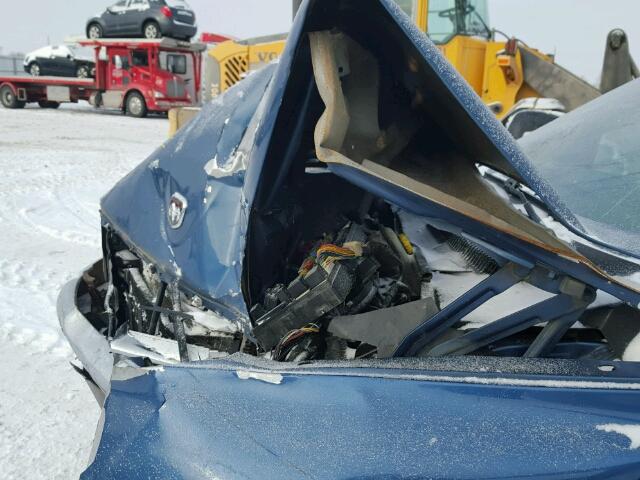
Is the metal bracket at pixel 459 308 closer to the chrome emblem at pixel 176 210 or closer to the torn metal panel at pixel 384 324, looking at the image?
the torn metal panel at pixel 384 324

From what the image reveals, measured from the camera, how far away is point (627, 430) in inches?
39.3

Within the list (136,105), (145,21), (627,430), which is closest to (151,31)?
(145,21)

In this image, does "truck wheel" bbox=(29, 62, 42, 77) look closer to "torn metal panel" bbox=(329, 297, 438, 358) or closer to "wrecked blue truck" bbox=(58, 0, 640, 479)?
"wrecked blue truck" bbox=(58, 0, 640, 479)

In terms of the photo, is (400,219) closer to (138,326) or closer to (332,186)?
(332,186)

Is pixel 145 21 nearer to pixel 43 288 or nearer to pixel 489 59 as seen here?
pixel 489 59

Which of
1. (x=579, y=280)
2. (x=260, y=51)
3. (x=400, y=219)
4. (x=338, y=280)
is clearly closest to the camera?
(x=579, y=280)

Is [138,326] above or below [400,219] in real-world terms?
below

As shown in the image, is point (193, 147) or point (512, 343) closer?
point (512, 343)

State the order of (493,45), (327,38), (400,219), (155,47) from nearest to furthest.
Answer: (327,38) → (400,219) → (493,45) → (155,47)

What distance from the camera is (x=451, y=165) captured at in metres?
1.56

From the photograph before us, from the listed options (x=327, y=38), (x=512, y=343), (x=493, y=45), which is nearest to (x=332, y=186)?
(x=327, y=38)

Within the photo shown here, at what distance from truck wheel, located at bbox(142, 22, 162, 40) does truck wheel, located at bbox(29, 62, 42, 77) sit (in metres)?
5.03

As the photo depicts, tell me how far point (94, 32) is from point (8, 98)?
3691 mm

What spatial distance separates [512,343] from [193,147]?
1.19m
